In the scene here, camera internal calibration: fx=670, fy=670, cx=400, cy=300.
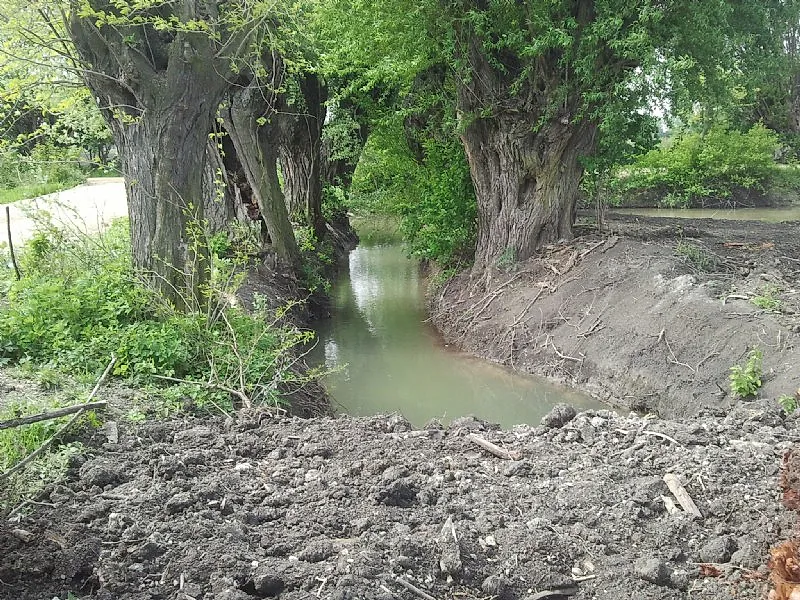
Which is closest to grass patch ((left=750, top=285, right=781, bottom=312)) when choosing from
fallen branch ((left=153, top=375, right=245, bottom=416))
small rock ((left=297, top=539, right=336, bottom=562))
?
fallen branch ((left=153, top=375, right=245, bottom=416))

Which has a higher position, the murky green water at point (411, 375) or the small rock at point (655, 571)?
the small rock at point (655, 571)

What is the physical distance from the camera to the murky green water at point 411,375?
8828mm

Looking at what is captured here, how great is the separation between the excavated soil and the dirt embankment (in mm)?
2554

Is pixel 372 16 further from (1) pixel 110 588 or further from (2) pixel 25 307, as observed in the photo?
(1) pixel 110 588

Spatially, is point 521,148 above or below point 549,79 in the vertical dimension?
below

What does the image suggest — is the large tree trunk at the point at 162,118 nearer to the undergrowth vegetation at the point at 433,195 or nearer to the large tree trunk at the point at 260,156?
the large tree trunk at the point at 260,156

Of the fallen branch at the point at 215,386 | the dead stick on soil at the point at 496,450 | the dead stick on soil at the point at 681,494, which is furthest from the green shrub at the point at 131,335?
the dead stick on soil at the point at 681,494

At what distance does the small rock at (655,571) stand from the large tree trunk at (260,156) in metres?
9.64

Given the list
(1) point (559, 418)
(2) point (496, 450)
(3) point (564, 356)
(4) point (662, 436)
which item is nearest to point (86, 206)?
(3) point (564, 356)

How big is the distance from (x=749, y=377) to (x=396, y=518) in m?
4.85

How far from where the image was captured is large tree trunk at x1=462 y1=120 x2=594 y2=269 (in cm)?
1112

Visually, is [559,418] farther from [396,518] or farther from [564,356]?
[564,356]

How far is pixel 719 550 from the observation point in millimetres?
3602

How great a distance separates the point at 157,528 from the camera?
144 inches
